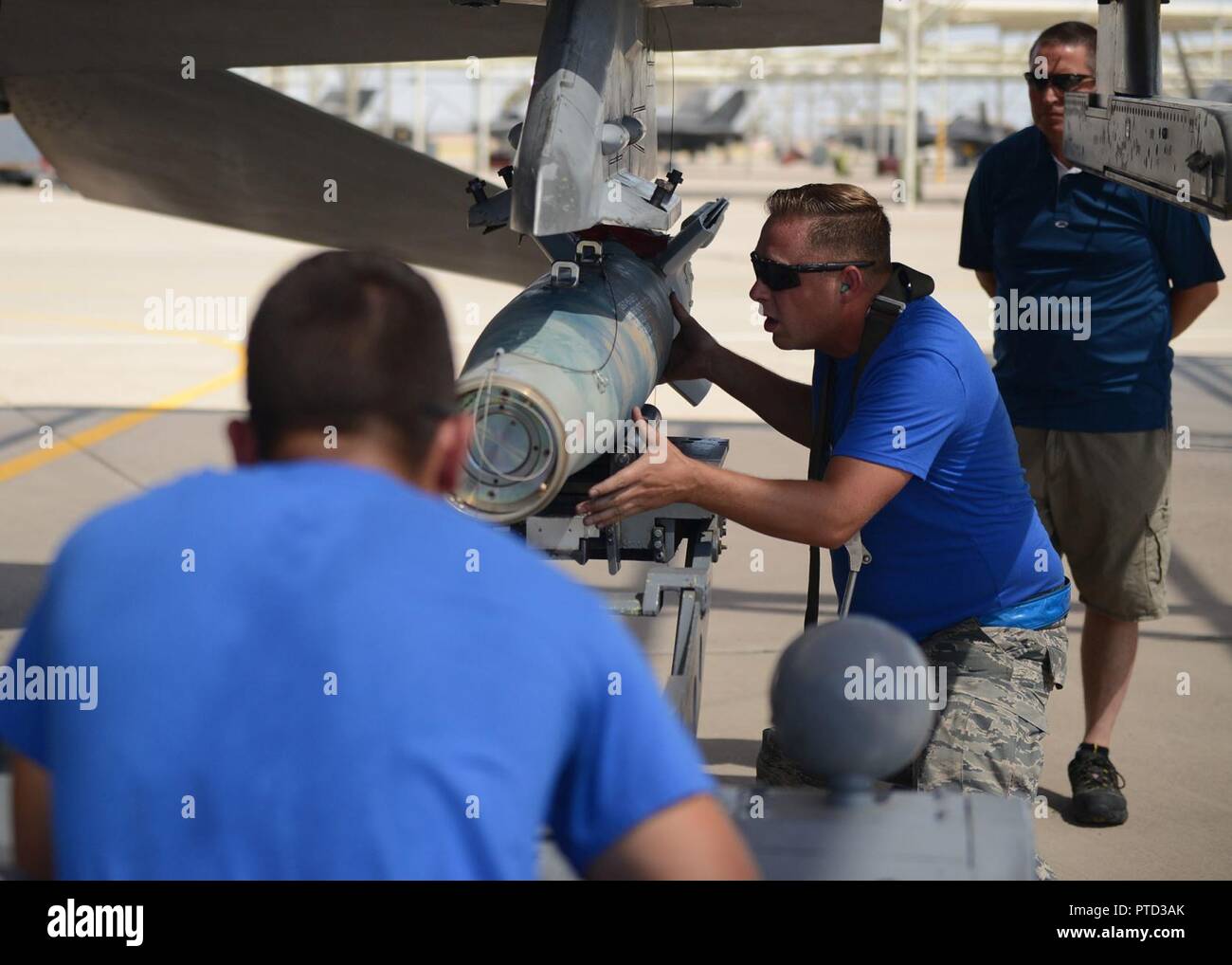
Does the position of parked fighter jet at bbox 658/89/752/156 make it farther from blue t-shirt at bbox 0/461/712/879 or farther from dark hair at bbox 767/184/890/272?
blue t-shirt at bbox 0/461/712/879

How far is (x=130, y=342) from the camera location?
13.2 metres

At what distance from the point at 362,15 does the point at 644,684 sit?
4277 mm

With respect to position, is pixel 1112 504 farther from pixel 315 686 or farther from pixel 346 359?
pixel 315 686

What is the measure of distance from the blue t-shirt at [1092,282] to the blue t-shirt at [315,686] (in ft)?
11.6

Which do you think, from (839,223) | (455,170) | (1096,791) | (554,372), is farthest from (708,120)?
(554,372)

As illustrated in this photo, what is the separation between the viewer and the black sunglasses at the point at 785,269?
3285 millimetres

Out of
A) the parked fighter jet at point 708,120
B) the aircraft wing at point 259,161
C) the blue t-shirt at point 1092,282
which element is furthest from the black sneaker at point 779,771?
the parked fighter jet at point 708,120

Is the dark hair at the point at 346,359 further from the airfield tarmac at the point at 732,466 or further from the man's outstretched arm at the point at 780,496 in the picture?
the man's outstretched arm at the point at 780,496

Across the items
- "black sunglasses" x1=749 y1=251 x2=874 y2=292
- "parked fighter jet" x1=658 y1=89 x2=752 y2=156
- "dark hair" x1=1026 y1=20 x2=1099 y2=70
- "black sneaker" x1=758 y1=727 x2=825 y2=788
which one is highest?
"parked fighter jet" x1=658 y1=89 x2=752 y2=156

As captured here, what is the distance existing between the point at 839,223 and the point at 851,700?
170 centimetres

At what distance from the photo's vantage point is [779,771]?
3428 millimetres

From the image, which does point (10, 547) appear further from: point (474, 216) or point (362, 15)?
point (474, 216)

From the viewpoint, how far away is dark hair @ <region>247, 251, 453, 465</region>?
1.35 meters

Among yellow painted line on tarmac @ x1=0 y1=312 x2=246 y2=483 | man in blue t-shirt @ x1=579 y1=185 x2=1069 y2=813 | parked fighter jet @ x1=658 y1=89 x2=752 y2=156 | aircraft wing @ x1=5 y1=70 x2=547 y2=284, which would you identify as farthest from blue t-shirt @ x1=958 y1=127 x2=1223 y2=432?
parked fighter jet @ x1=658 y1=89 x2=752 y2=156
